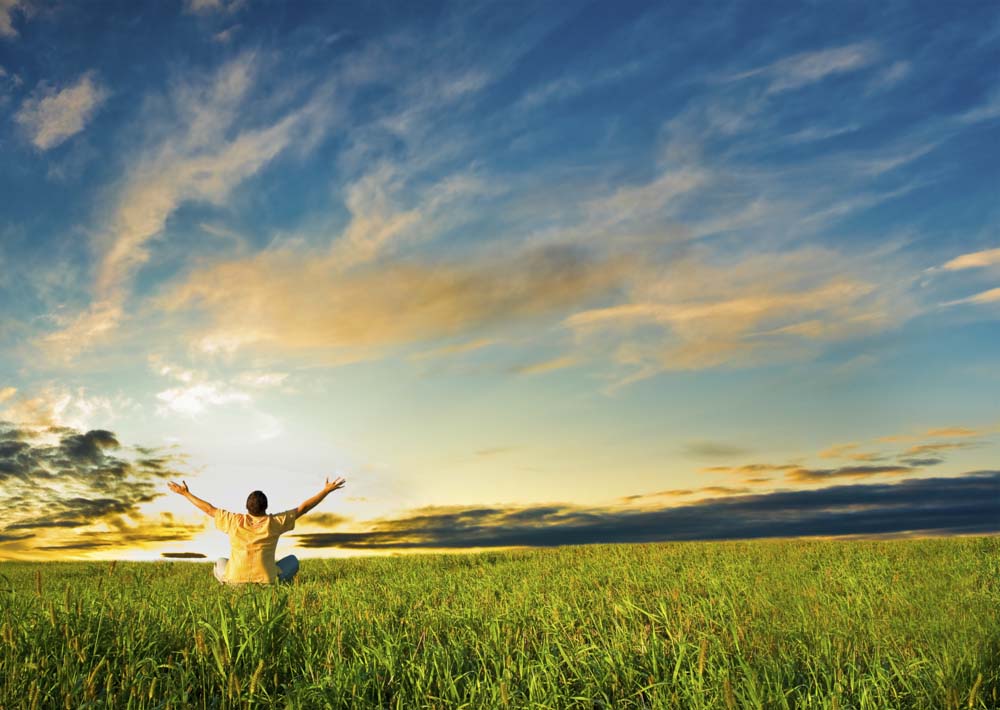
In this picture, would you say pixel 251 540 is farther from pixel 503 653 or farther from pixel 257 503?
pixel 503 653

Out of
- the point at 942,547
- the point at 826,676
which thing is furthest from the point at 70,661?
the point at 942,547

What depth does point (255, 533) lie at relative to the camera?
12797 mm

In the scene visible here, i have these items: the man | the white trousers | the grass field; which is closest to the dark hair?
the man

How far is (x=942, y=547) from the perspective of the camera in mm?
19484

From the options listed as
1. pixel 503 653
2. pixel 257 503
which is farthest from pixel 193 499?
pixel 503 653

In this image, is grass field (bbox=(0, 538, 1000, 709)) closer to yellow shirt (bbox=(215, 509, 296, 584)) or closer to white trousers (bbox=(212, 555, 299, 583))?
yellow shirt (bbox=(215, 509, 296, 584))

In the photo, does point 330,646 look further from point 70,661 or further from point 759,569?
point 759,569

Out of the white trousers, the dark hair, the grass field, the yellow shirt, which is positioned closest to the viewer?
the grass field

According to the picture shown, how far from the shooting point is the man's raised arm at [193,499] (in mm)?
13445

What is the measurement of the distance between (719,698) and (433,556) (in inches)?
643

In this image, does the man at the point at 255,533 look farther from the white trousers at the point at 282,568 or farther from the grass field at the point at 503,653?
the grass field at the point at 503,653

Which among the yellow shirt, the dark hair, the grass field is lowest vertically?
the grass field

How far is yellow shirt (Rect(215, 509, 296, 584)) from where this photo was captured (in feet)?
42.0

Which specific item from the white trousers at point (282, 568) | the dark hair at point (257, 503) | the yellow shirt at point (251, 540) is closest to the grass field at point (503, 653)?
the yellow shirt at point (251, 540)
